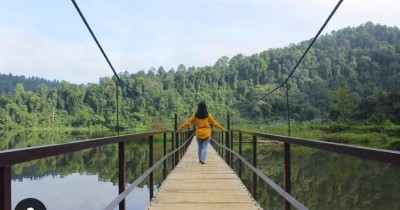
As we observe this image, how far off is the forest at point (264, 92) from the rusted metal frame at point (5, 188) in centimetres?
4772

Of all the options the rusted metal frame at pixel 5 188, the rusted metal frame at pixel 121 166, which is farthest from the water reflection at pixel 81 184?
the rusted metal frame at pixel 5 188

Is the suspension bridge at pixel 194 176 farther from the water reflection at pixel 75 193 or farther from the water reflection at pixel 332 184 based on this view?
the water reflection at pixel 75 193

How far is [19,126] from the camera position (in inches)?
3703

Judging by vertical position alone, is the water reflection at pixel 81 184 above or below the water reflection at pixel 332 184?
below

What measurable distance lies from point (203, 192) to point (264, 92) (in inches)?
3660

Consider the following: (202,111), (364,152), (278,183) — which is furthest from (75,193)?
(364,152)

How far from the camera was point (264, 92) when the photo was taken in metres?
96.6

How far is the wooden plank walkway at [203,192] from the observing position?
3929 millimetres

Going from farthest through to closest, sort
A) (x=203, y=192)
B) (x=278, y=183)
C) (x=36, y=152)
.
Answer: (x=278, y=183) → (x=203, y=192) → (x=36, y=152)

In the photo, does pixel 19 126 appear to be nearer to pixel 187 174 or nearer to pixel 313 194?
pixel 313 194

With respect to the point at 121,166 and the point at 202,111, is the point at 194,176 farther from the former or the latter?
the point at 121,166

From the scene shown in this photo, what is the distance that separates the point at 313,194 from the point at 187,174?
28206 mm

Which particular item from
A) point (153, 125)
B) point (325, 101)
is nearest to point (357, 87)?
point (325, 101)

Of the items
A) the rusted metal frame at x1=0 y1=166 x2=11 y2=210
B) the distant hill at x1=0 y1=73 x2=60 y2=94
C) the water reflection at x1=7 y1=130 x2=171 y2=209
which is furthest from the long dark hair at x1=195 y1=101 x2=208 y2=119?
the distant hill at x1=0 y1=73 x2=60 y2=94
